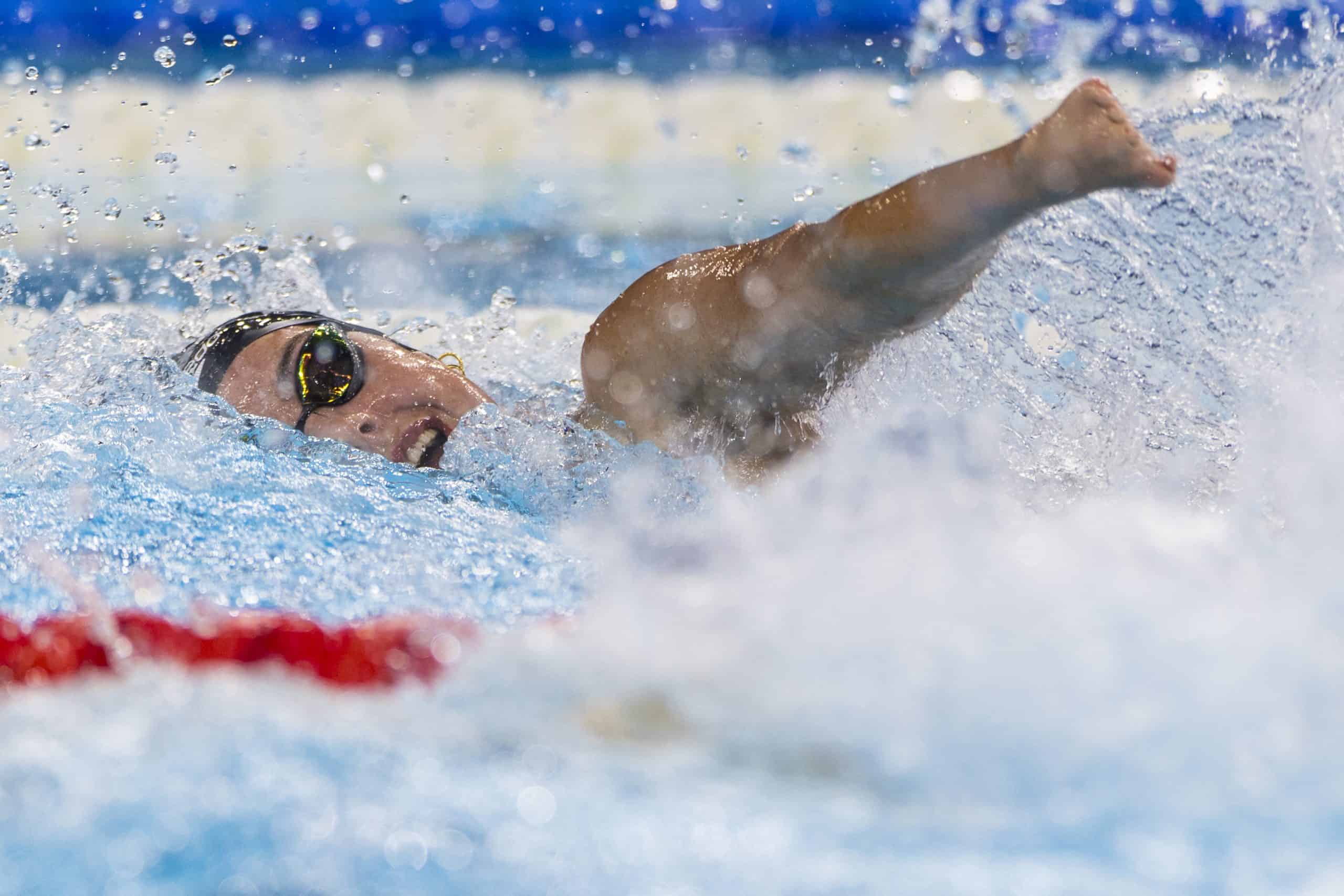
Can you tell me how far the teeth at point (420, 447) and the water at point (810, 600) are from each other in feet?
0.17

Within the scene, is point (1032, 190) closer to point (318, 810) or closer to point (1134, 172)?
point (1134, 172)

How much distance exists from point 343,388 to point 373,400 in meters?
0.04

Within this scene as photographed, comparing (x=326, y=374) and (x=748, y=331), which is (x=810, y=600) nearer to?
(x=748, y=331)

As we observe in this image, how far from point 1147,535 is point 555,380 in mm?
1639

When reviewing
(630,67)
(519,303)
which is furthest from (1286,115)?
(630,67)

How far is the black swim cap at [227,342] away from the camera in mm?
1700

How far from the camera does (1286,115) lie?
1.27m

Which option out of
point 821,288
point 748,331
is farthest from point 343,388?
point 821,288

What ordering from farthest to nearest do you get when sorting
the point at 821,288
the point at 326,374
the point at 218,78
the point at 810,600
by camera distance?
1. the point at 218,78
2. the point at 326,374
3. the point at 821,288
4. the point at 810,600

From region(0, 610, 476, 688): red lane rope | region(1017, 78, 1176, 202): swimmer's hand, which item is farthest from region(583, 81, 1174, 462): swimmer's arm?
region(0, 610, 476, 688): red lane rope

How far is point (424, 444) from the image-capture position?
1.64 metres

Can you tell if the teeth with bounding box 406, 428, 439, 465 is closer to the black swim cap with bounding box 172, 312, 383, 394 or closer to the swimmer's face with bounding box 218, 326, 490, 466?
the swimmer's face with bounding box 218, 326, 490, 466

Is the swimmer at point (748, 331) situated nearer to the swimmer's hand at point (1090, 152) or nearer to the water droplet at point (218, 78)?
the swimmer's hand at point (1090, 152)

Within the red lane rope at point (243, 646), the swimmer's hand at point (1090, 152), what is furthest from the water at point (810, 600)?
the swimmer's hand at point (1090, 152)
